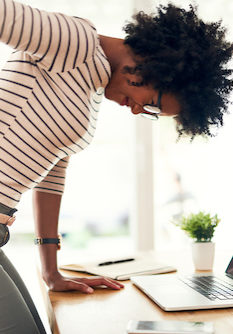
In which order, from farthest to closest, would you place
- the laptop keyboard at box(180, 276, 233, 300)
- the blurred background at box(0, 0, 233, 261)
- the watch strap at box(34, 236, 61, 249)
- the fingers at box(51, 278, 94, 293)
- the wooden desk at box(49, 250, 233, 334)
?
the blurred background at box(0, 0, 233, 261), the watch strap at box(34, 236, 61, 249), the fingers at box(51, 278, 94, 293), the laptop keyboard at box(180, 276, 233, 300), the wooden desk at box(49, 250, 233, 334)

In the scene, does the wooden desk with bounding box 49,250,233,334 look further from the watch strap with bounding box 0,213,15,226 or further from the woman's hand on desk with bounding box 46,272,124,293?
the watch strap with bounding box 0,213,15,226

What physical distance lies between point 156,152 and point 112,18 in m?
0.81

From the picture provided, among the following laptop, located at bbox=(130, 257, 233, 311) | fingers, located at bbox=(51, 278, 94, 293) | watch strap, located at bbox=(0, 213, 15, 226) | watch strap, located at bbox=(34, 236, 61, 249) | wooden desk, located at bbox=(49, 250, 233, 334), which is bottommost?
wooden desk, located at bbox=(49, 250, 233, 334)

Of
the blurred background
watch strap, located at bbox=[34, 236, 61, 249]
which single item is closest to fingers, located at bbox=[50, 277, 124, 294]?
watch strap, located at bbox=[34, 236, 61, 249]

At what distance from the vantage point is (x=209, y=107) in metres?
1.01

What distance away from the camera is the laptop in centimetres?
86

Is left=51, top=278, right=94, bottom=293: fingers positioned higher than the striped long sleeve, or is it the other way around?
the striped long sleeve

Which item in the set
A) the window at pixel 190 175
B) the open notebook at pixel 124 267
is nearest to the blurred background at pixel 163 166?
the window at pixel 190 175

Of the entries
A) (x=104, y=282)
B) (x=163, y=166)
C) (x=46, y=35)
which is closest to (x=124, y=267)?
(x=104, y=282)

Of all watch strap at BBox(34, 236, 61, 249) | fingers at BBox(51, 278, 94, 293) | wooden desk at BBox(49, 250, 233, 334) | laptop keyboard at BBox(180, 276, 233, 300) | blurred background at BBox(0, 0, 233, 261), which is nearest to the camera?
wooden desk at BBox(49, 250, 233, 334)

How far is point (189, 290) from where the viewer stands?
0.97 m

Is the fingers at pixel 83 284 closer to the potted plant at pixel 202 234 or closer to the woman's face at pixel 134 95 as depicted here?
the potted plant at pixel 202 234

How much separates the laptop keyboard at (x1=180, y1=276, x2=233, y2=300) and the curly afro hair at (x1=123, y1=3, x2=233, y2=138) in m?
0.38

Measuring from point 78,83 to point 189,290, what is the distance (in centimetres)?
51
